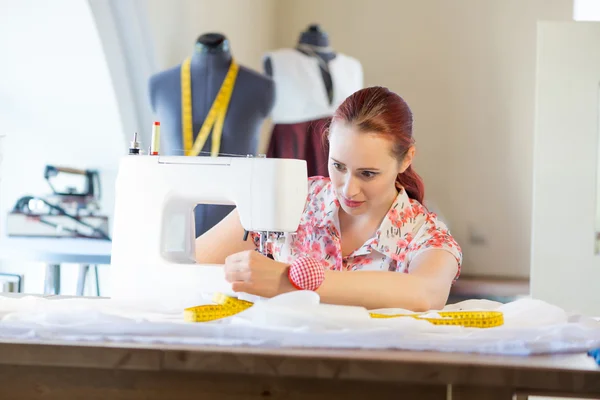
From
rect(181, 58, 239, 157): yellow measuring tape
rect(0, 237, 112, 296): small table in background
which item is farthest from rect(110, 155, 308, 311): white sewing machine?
rect(181, 58, 239, 157): yellow measuring tape

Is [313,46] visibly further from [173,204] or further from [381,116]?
[173,204]

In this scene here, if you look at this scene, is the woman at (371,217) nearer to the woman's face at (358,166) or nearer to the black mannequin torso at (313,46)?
the woman's face at (358,166)

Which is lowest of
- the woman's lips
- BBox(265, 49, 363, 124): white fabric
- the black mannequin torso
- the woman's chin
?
the woman's chin

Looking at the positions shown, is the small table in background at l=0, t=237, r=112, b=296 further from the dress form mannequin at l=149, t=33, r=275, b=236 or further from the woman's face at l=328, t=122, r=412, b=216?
the woman's face at l=328, t=122, r=412, b=216

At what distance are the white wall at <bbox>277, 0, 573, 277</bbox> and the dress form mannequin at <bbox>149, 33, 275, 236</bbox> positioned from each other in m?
2.24

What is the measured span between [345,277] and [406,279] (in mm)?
132

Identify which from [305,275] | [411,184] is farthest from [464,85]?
[305,275]

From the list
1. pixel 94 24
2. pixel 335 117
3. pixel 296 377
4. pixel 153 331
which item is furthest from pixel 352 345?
pixel 94 24

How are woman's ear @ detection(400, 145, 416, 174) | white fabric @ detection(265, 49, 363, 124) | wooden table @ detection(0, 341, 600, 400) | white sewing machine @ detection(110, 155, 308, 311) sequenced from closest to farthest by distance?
wooden table @ detection(0, 341, 600, 400), white sewing machine @ detection(110, 155, 308, 311), woman's ear @ detection(400, 145, 416, 174), white fabric @ detection(265, 49, 363, 124)

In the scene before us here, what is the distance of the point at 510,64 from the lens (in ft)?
17.1

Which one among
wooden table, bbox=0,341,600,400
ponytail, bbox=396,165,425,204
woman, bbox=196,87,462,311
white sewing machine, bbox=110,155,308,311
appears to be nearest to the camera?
wooden table, bbox=0,341,600,400

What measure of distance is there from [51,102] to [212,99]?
86 cm

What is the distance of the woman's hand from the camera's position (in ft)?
4.49

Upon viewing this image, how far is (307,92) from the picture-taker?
3818 mm
